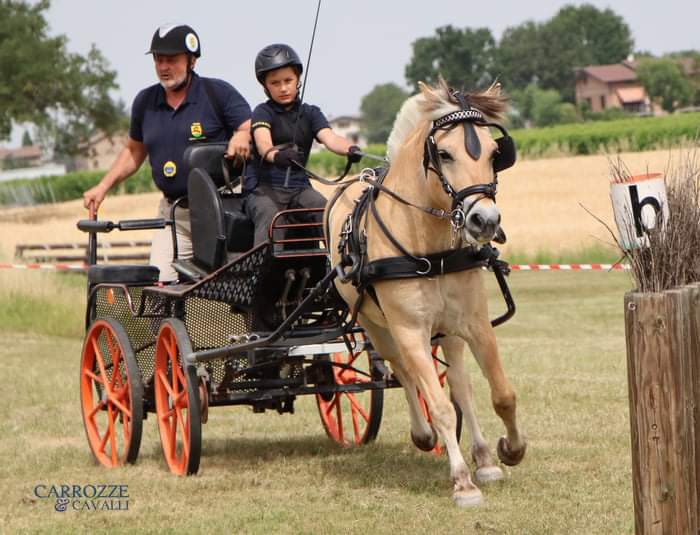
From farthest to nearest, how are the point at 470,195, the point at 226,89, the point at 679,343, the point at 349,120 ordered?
1. the point at 349,120
2. the point at 226,89
3. the point at 470,195
4. the point at 679,343

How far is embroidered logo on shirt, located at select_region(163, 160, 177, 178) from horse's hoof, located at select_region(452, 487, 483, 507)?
10.7 feet

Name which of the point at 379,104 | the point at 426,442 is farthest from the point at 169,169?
the point at 379,104

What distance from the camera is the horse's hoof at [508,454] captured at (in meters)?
6.88

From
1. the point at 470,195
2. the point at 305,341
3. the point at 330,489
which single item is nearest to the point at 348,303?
the point at 305,341

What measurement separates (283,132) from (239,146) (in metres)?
0.33

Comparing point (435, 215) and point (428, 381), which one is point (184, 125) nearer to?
point (435, 215)

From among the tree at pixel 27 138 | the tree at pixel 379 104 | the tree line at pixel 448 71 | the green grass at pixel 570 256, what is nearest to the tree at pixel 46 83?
the tree line at pixel 448 71

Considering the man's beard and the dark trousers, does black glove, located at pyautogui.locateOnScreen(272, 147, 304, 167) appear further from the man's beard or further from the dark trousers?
the man's beard

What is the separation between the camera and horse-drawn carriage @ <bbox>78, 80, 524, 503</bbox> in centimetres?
739

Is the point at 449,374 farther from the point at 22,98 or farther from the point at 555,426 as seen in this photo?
the point at 22,98

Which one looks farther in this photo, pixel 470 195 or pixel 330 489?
pixel 330 489

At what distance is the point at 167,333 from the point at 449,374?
6.09ft

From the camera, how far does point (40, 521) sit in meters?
6.57

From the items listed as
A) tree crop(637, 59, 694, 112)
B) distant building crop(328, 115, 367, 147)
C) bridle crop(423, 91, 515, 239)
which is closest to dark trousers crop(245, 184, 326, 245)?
bridle crop(423, 91, 515, 239)
